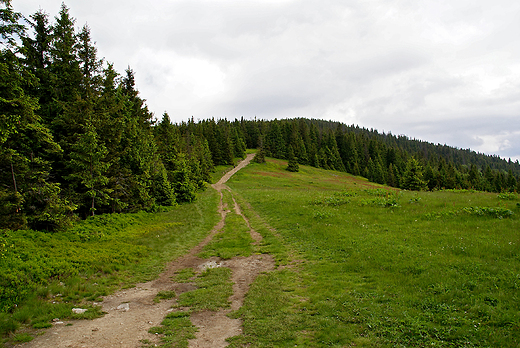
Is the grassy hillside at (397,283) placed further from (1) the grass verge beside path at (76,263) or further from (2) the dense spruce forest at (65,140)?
(2) the dense spruce forest at (65,140)

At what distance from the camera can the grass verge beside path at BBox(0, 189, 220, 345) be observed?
29.0 ft

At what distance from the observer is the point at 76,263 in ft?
41.0

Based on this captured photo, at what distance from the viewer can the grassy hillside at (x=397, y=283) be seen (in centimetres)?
665

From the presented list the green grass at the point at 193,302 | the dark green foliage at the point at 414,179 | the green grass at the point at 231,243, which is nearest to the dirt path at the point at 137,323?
the green grass at the point at 193,302

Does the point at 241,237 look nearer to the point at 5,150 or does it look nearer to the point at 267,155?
the point at 5,150

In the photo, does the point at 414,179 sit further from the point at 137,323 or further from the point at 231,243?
the point at 137,323

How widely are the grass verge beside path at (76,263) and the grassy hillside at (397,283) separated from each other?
263 inches

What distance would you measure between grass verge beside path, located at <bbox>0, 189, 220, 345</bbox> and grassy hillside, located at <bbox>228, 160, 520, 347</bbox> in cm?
667

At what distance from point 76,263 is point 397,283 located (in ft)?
48.6

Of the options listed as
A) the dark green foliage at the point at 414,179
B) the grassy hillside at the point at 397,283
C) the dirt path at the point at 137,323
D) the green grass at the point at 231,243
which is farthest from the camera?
the dark green foliage at the point at 414,179

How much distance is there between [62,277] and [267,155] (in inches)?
4194

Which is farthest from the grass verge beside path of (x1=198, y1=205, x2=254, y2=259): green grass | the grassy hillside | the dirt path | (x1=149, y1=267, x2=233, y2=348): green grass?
the grassy hillside

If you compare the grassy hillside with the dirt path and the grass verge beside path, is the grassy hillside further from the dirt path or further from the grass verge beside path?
the grass verge beside path

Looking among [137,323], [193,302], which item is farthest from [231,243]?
[137,323]
